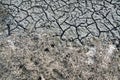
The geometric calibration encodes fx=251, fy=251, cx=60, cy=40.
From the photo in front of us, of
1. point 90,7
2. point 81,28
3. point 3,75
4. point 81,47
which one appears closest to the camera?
point 3,75

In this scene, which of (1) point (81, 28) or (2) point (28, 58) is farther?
(1) point (81, 28)

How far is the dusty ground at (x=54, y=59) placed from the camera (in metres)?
2.46

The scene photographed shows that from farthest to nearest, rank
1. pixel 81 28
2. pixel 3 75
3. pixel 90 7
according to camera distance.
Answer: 1. pixel 90 7
2. pixel 81 28
3. pixel 3 75

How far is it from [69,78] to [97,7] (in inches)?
44.1

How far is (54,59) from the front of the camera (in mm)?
2580

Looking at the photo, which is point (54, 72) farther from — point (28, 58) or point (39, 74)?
point (28, 58)

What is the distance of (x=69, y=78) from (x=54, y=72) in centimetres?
16

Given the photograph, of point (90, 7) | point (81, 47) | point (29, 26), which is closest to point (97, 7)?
point (90, 7)

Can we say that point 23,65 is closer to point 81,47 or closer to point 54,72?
point 54,72

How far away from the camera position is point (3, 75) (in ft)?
7.89

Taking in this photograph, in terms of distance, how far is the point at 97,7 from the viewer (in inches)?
124

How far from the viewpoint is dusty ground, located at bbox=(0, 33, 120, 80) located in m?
2.46

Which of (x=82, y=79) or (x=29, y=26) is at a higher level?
(x=29, y=26)

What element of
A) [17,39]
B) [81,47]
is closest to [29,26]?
[17,39]
